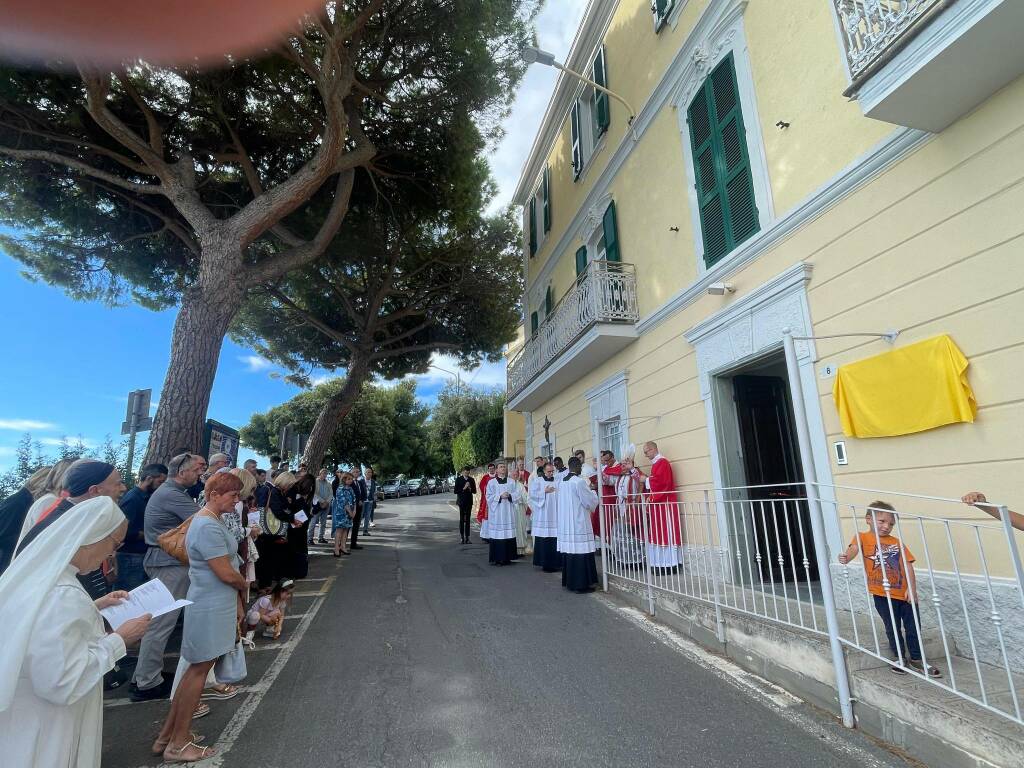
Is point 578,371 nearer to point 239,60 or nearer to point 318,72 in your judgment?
point 318,72

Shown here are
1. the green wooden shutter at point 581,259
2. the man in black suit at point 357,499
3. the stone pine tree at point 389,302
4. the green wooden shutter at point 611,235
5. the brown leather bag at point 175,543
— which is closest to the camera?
the brown leather bag at point 175,543

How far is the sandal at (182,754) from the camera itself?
292 cm

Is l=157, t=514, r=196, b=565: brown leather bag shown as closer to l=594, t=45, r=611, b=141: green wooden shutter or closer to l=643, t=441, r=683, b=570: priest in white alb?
l=643, t=441, r=683, b=570: priest in white alb

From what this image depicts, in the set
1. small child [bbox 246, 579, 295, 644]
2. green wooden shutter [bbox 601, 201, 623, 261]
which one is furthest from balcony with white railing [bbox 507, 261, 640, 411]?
small child [bbox 246, 579, 295, 644]

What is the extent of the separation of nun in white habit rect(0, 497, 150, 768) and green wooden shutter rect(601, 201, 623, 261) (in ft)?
29.1

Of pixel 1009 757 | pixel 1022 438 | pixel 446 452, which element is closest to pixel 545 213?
pixel 1022 438

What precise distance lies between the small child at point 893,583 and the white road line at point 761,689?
1.76ft

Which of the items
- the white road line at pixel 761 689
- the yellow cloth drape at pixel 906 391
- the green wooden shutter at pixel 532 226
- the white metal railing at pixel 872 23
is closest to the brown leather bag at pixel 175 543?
the white road line at pixel 761 689

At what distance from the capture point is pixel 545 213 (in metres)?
14.7

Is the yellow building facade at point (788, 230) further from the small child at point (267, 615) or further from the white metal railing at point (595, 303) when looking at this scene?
the small child at point (267, 615)

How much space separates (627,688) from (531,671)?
800 mm

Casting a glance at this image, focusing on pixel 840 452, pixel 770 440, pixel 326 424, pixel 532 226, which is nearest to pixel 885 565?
pixel 840 452

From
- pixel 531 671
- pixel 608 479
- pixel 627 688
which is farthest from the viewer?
pixel 608 479

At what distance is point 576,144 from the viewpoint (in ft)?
39.6
